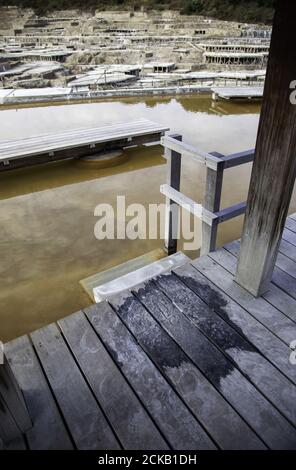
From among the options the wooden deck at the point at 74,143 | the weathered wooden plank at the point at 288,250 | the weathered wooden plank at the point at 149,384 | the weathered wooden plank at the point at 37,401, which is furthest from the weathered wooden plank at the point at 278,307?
the wooden deck at the point at 74,143

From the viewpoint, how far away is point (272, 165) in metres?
1.84

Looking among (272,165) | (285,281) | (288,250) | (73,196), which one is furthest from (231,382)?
(73,196)

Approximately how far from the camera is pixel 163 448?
1422mm

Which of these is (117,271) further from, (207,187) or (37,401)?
(37,401)

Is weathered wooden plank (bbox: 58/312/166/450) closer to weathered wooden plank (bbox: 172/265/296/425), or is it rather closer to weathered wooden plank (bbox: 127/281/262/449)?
weathered wooden plank (bbox: 127/281/262/449)

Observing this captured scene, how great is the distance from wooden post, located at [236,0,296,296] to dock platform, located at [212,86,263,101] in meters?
8.52

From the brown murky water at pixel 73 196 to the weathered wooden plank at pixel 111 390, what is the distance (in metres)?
1.21

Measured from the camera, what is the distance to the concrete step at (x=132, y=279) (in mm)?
2799

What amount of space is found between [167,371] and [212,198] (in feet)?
4.99

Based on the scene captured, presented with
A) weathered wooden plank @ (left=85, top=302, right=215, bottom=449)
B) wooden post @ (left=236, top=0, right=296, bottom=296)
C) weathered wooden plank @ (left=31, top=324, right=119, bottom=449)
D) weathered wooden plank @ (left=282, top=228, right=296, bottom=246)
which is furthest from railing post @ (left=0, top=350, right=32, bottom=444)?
weathered wooden plank @ (left=282, top=228, right=296, bottom=246)

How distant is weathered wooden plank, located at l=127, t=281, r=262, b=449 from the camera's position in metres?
1.46

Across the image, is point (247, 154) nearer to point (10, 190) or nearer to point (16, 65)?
point (10, 190)

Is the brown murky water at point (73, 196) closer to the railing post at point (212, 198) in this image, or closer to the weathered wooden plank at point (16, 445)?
the railing post at point (212, 198)

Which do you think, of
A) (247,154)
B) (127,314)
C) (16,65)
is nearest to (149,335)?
(127,314)
